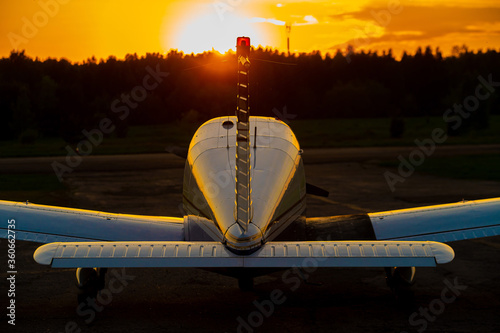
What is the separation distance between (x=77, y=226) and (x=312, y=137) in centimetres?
4856

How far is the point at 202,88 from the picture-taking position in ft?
223

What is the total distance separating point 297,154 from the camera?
9.90 meters

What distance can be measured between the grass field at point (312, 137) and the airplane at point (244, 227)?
106ft

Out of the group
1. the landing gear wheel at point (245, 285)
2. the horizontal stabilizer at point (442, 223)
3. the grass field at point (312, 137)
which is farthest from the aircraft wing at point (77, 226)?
the grass field at point (312, 137)

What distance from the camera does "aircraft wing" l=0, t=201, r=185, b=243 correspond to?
8992 mm

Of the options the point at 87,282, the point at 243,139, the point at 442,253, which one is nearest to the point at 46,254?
the point at 243,139

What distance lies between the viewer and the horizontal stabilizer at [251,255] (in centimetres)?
664

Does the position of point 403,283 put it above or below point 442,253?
below

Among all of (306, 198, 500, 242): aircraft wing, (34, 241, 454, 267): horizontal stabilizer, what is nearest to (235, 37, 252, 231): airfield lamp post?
(34, 241, 454, 267): horizontal stabilizer

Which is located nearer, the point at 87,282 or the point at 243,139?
the point at 243,139

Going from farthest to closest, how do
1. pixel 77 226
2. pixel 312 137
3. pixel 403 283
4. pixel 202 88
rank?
pixel 202 88
pixel 312 137
pixel 77 226
pixel 403 283

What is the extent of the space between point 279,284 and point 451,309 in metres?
2.93

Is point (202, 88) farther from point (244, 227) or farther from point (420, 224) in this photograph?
point (244, 227)

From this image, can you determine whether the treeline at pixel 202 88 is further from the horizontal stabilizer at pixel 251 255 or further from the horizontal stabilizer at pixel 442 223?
the horizontal stabilizer at pixel 251 255
